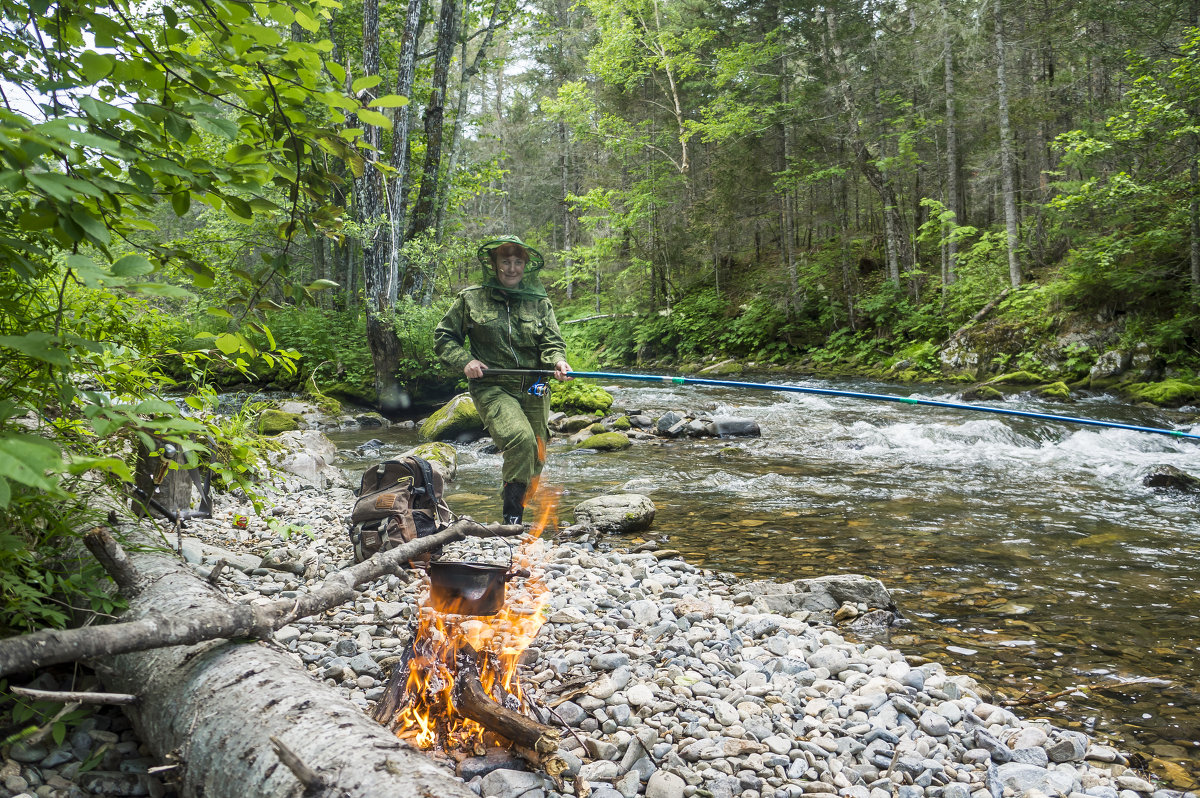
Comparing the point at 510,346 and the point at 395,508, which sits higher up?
the point at 510,346

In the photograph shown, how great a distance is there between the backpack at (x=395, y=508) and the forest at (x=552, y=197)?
3.05ft

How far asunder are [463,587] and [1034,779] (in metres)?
2.43

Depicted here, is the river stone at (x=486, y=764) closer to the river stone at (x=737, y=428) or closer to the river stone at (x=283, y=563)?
the river stone at (x=283, y=563)

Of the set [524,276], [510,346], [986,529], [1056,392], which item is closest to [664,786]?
[510,346]

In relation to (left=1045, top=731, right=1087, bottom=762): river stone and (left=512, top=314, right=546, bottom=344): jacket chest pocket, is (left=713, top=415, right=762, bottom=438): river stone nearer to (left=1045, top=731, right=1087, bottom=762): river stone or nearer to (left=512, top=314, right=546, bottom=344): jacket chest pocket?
(left=512, top=314, right=546, bottom=344): jacket chest pocket

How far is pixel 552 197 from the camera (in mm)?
37812

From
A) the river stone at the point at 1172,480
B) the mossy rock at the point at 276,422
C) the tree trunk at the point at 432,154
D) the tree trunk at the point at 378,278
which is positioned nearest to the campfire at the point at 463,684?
the river stone at the point at 1172,480

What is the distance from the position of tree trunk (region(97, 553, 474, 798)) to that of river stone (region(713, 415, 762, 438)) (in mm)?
10491

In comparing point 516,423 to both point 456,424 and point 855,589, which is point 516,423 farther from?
point 456,424

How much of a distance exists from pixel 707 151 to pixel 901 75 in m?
7.31

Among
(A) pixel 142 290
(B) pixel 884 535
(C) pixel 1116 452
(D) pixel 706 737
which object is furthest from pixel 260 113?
(C) pixel 1116 452

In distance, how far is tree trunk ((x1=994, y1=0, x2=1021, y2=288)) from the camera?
19.3m

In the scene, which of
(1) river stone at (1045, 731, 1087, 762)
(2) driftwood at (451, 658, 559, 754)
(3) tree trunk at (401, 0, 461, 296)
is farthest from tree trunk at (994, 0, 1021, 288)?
(2) driftwood at (451, 658, 559, 754)

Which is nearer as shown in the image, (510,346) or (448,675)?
(448,675)
